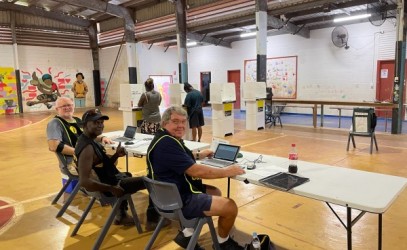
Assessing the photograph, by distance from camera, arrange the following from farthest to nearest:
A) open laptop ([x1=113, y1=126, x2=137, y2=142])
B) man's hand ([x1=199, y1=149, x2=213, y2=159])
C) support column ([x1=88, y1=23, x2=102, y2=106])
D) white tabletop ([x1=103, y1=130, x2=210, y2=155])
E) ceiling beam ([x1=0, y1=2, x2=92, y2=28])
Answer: support column ([x1=88, y1=23, x2=102, y2=106]), ceiling beam ([x1=0, y1=2, x2=92, y2=28]), open laptop ([x1=113, y1=126, x2=137, y2=142]), white tabletop ([x1=103, y1=130, x2=210, y2=155]), man's hand ([x1=199, y1=149, x2=213, y2=159])

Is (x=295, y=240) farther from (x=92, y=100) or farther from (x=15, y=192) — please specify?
(x=92, y=100)

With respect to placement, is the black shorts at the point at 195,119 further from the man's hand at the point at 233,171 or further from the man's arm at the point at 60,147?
the man's hand at the point at 233,171

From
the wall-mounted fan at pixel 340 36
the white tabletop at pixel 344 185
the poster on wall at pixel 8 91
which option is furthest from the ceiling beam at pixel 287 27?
the poster on wall at pixel 8 91

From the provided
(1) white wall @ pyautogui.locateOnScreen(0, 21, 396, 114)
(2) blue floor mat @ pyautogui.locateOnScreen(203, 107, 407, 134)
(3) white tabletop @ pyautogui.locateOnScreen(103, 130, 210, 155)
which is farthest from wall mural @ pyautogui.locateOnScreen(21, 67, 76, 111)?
(3) white tabletop @ pyautogui.locateOnScreen(103, 130, 210, 155)

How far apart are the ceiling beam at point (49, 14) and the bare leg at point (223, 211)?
612 inches

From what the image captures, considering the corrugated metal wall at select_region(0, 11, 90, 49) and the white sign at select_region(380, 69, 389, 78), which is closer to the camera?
the white sign at select_region(380, 69, 389, 78)

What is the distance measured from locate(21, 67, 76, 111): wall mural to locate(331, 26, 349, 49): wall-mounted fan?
505 inches

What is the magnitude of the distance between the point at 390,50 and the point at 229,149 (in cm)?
1004

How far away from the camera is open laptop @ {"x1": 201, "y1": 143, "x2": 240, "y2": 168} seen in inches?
109

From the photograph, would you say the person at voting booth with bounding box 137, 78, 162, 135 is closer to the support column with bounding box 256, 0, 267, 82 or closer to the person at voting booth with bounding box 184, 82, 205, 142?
the person at voting booth with bounding box 184, 82, 205, 142

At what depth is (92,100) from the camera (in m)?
17.7

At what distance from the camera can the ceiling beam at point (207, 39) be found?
1377 cm

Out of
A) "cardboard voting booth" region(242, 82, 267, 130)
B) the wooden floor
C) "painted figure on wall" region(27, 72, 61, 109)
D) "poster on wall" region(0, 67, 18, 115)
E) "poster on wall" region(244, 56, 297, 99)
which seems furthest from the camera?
"painted figure on wall" region(27, 72, 61, 109)

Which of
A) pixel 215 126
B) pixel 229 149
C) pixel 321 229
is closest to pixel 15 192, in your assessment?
pixel 229 149
